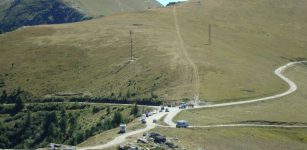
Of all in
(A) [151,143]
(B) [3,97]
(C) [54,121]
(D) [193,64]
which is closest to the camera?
(A) [151,143]

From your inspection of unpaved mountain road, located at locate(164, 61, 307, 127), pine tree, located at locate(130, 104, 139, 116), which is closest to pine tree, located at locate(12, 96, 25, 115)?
pine tree, located at locate(130, 104, 139, 116)

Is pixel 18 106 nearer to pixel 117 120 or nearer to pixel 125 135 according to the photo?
pixel 117 120

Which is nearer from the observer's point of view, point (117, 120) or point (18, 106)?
point (117, 120)

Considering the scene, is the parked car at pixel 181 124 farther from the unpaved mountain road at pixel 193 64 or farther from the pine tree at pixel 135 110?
the pine tree at pixel 135 110

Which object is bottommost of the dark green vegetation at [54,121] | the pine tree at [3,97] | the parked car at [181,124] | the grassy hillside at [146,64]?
the dark green vegetation at [54,121]

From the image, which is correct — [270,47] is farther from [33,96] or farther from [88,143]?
[88,143]

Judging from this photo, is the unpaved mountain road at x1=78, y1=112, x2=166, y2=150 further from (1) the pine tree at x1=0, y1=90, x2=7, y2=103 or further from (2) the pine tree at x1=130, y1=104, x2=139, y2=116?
(1) the pine tree at x1=0, y1=90, x2=7, y2=103

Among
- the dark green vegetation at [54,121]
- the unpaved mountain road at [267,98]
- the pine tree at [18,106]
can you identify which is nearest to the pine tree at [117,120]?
the dark green vegetation at [54,121]

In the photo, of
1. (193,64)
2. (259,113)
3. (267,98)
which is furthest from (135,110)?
(193,64)

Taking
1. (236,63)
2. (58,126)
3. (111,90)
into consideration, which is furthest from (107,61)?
(58,126)
